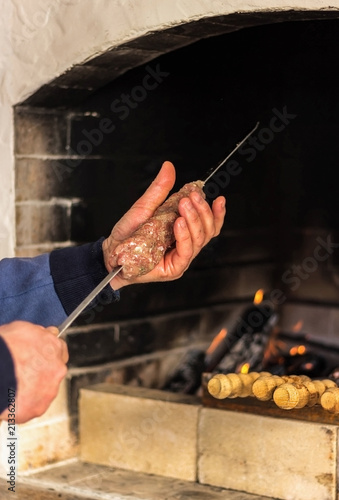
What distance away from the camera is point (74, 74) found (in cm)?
240

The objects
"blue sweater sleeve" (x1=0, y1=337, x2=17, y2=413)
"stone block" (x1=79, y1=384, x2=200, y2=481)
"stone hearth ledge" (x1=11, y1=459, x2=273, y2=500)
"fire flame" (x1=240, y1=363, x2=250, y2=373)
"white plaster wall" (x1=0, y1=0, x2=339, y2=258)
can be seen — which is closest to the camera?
"blue sweater sleeve" (x1=0, y1=337, x2=17, y2=413)

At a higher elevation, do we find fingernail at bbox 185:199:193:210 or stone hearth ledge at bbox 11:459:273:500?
fingernail at bbox 185:199:193:210

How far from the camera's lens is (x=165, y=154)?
8.87 feet

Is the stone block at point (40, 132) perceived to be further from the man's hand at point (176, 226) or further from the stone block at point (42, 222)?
the man's hand at point (176, 226)

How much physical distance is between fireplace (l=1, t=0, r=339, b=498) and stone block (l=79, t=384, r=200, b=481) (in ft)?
0.21

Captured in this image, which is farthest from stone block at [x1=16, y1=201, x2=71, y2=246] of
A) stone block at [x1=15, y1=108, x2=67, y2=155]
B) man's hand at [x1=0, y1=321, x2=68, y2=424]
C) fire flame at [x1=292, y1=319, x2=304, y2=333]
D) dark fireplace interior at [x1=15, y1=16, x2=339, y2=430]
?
man's hand at [x1=0, y1=321, x2=68, y2=424]

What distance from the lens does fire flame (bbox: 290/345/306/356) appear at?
2.91m

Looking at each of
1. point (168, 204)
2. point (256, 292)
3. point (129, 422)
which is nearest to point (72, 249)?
point (168, 204)

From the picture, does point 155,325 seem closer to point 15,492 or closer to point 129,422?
point 129,422

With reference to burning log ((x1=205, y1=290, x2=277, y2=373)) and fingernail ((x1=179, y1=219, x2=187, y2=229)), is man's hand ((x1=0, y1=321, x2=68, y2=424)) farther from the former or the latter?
burning log ((x1=205, y1=290, x2=277, y2=373))

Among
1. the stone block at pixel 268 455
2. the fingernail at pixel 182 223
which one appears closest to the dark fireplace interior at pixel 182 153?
the stone block at pixel 268 455

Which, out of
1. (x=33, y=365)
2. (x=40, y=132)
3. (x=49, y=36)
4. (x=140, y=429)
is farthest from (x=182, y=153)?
(x=33, y=365)

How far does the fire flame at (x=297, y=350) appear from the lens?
291cm

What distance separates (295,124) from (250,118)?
18 centimetres
